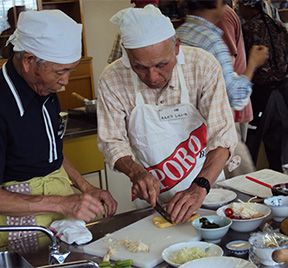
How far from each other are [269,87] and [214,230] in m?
2.54

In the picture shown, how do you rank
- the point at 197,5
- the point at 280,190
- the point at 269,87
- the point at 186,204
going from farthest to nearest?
the point at 269,87 → the point at 197,5 → the point at 280,190 → the point at 186,204

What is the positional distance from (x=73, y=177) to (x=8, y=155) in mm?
383

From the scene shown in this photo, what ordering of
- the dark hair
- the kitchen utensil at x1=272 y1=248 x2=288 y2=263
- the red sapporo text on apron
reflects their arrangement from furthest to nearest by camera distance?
the dark hair, the red sapporo text on apron, the kitchen utensil at x1=272 y1=248 x2=288 y2=263

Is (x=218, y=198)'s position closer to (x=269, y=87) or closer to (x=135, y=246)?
(x=135, y=246)

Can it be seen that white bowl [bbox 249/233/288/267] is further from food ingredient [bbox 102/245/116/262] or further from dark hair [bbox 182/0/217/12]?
dark hair [bbox 182/0/217/12]

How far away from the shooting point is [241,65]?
9.59 feet

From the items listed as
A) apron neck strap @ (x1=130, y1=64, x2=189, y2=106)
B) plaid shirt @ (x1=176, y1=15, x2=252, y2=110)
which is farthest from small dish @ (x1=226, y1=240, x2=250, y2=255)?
plaid shirt @ (x1=176, y1=15, x2=252, y2=110)

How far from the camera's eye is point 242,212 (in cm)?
162

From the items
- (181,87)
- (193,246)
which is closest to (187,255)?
(193,246)

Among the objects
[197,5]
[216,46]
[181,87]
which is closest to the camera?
[181,87]

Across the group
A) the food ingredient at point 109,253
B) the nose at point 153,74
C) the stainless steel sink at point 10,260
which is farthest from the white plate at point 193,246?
the nose at point 153,74

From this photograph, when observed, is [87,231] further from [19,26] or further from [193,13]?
[193,13]

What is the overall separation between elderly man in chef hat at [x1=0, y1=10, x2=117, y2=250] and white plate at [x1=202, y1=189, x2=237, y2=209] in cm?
43

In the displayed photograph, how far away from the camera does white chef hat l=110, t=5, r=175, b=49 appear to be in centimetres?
181
